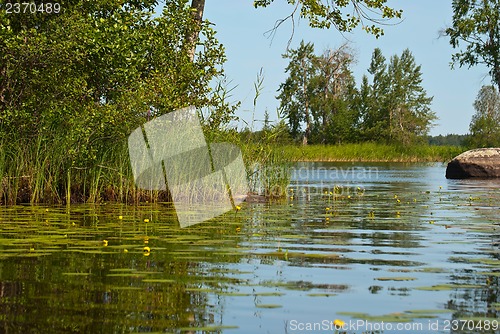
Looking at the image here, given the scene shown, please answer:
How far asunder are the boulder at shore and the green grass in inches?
1024

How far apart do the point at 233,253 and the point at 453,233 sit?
318 cm

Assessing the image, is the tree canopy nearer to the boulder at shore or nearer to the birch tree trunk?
the birch tree trunk

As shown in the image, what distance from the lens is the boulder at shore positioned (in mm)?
28531

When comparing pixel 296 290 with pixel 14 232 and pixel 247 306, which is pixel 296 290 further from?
pixel 14 232

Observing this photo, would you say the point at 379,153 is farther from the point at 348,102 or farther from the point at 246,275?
the point at 246,275

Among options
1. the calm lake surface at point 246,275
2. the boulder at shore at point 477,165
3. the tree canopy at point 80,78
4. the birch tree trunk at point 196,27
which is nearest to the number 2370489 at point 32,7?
the tree canopy at point 80,78

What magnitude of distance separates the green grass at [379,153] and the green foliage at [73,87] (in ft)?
135

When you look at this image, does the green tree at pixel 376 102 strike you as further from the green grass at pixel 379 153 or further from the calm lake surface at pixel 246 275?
the calm lake surface at pixel 246 275

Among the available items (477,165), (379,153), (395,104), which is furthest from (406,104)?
(477,165)

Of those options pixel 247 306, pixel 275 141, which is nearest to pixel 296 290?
pixel 247 306

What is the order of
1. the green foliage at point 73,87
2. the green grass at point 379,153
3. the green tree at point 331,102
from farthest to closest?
the green tree at point 331,102 → the green grass at point 379,153 → the green foliage at point 73,87

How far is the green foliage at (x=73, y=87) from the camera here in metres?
13.0

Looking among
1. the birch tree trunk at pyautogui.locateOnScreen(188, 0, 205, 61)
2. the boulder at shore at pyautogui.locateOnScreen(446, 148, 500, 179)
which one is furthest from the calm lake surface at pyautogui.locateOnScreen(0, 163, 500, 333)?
the boulder at shore at pyautogui.locateOnScreen(446, 148, 500, 179)

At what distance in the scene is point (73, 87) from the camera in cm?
1360
